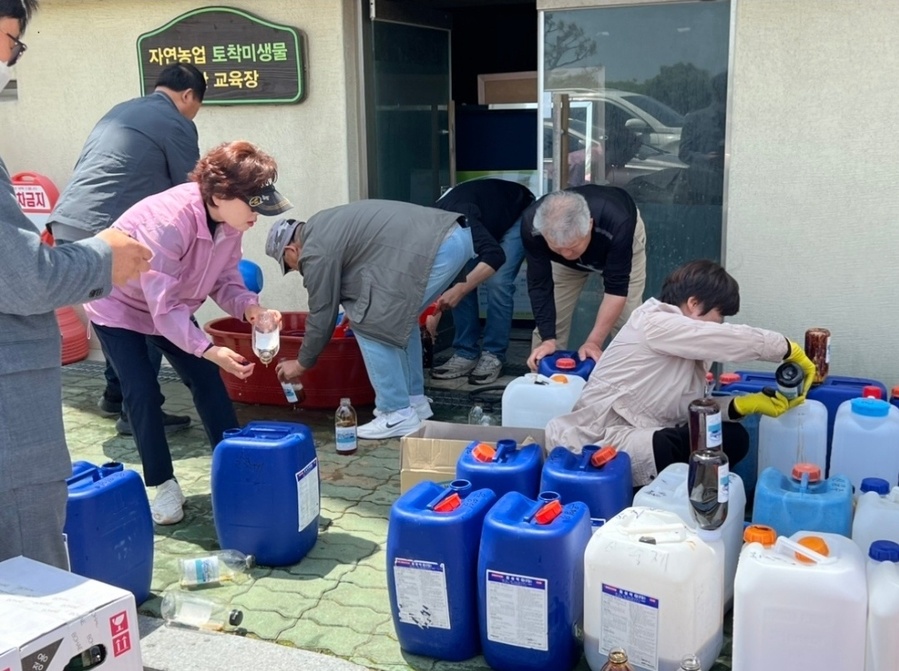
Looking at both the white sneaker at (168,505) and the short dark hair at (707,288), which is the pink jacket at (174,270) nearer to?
the white sneaker at (168,505)

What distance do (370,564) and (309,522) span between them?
29 centimetres

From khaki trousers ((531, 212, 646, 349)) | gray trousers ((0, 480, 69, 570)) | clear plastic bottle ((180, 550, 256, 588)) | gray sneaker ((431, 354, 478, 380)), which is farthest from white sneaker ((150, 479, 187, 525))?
gray sneaker ((431, 354, 478, 380))

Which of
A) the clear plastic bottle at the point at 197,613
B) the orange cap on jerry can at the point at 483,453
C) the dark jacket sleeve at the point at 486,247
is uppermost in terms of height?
the dark jacket sleeve at the point at 486,247

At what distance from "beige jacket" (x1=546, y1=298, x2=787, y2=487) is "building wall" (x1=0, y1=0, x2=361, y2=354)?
2.88 metres

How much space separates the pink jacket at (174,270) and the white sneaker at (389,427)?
1.30 m

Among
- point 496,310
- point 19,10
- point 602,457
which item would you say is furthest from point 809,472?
point 496,310

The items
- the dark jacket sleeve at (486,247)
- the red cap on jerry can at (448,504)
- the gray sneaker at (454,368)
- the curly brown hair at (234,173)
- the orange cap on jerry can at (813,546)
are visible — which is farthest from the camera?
the gray sneaker at (454,368)

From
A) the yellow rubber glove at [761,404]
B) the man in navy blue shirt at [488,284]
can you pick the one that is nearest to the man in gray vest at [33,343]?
the yellow rubber glove at [761,404]

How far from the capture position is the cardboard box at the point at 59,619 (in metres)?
2.15

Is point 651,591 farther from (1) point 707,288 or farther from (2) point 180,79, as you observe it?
(2) point 180,79

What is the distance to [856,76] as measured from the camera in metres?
4.86

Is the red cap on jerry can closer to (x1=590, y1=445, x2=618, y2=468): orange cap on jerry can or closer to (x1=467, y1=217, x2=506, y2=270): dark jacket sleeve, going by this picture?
(x1=590, y1=445, x2=618, y2=468): orange cap on jerry can

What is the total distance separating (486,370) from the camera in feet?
20.6

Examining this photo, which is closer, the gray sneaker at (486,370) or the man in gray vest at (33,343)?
the man in gray vest at (33,343)
